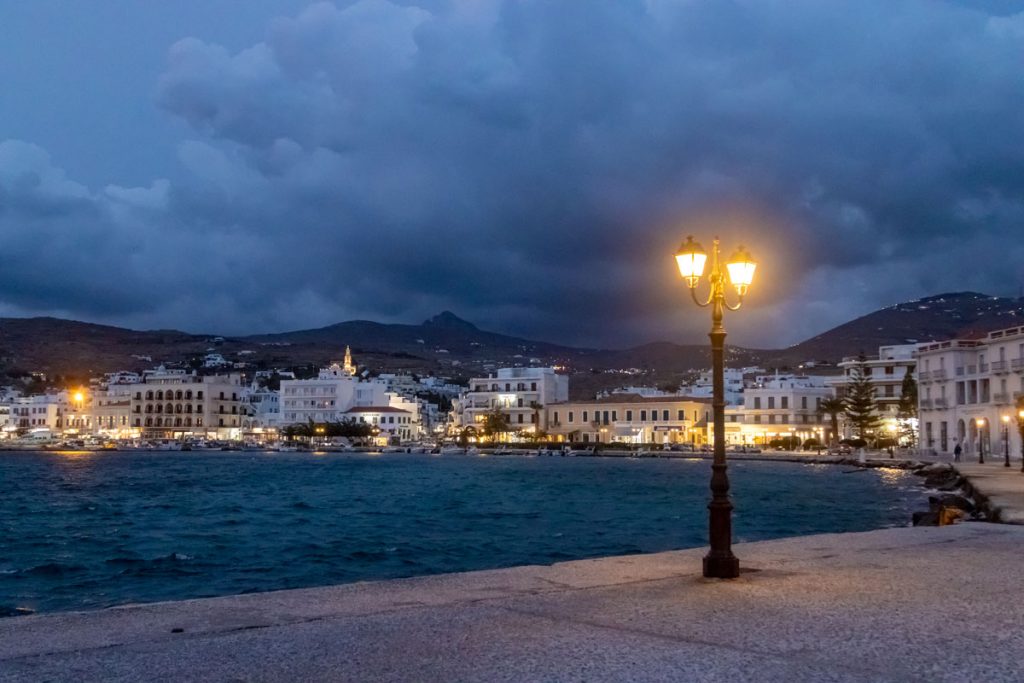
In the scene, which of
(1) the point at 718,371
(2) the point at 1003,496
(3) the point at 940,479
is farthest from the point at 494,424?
(1) the point at 718,371

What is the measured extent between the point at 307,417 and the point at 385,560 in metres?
108

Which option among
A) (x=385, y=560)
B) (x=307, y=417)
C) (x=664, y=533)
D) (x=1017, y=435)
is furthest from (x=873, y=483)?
(x=307, y=417)

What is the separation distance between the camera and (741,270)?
396 inches

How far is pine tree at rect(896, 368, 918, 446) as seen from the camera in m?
80.6

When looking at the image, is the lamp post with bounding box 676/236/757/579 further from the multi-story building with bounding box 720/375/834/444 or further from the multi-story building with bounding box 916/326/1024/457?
the multi-story building with bounding box 720/375/834/444

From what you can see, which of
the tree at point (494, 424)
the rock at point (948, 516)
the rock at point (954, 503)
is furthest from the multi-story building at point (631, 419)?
the rock at point (948, 516)

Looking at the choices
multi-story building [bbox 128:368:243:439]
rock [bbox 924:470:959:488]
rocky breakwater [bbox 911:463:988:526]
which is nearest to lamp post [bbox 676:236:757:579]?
rocky breakwater [bbox 911:463:988:526]

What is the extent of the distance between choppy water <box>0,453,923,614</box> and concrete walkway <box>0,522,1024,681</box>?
1000 cm

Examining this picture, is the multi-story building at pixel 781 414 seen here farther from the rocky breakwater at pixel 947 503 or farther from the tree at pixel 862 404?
the rocky breakwater at pixel 947 503

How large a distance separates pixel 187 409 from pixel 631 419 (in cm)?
6590

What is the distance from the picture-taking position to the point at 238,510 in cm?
3603

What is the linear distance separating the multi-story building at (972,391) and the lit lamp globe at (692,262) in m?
45.8

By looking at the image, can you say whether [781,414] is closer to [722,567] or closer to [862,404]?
[862,404]

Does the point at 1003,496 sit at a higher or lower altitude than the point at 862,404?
lower
